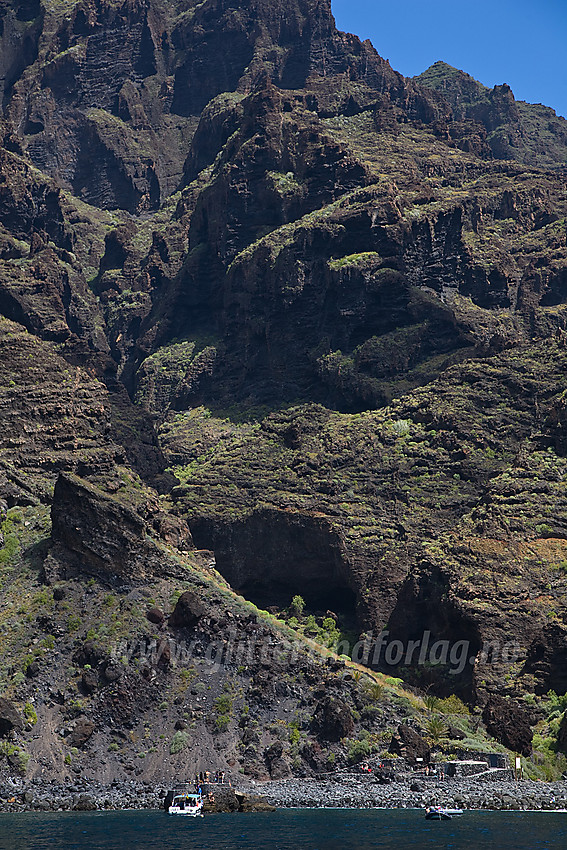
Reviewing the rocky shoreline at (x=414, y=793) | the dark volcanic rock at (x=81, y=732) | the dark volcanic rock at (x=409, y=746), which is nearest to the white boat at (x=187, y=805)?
the rocky shoreline at (x=414, y=793)

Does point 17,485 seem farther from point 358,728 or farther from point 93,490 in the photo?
point 358,728

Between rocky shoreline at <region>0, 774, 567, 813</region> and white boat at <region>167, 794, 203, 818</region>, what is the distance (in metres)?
2.41

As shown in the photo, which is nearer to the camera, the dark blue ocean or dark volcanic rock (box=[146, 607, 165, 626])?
the dark blue ocean

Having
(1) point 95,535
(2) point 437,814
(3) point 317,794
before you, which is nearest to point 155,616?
(1) point 95,535

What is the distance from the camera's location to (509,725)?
161375 mm

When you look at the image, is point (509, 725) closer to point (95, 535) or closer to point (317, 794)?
point (317, 794)

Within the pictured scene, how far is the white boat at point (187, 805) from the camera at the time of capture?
13475 cm

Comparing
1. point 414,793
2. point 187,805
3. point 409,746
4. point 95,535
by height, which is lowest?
point 187,805

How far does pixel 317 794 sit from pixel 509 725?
2493cm

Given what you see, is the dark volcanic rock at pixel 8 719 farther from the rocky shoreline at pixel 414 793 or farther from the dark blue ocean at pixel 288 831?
the rocky shoreline at pixel 414 793

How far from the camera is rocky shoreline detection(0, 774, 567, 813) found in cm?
13875

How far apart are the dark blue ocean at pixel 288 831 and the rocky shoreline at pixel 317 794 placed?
10.7 ft

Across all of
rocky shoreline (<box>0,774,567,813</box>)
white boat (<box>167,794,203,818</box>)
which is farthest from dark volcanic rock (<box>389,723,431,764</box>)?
white boat (<box>167,794,203,818</box>)

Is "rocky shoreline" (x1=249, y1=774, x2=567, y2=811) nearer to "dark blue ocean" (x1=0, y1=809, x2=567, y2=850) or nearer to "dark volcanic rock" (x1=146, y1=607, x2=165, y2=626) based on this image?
"dark blue ocean" (x1=0, y1=809, x2=567, y2=850)
